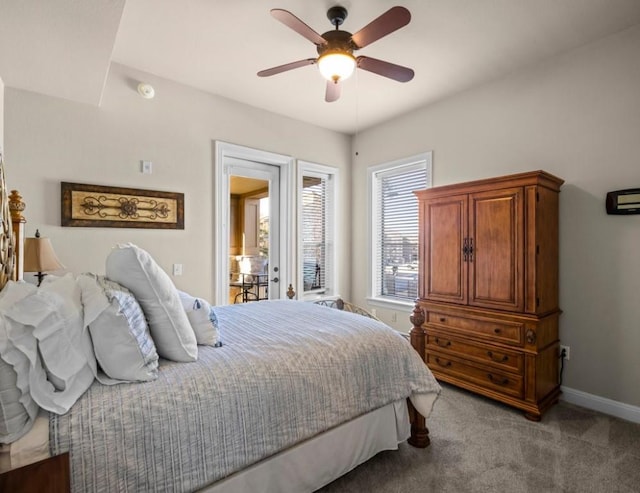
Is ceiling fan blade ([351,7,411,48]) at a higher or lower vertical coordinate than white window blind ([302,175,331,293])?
higher

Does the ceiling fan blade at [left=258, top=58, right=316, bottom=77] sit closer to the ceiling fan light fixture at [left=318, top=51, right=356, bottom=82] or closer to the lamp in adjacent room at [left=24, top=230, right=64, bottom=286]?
the ceiling fan light fixture at [left=318, top=51, right=356, bottom=82]

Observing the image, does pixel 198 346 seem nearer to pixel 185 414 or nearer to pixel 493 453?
pixel 185 414

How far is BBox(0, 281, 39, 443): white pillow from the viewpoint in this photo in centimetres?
101

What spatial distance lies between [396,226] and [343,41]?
2557 millimetres

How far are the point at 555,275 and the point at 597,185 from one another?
763mm

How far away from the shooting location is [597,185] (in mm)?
2645

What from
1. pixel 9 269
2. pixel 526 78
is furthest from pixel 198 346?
pixel 526 78

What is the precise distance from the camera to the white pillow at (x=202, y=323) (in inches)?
66.6

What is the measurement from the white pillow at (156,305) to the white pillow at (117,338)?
0.13 meters

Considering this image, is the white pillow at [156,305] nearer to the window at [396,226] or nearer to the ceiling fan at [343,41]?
the ceiling fan at [343,41]

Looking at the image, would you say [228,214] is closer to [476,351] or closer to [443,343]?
[443,343]

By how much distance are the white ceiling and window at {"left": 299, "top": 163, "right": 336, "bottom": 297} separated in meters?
1.34

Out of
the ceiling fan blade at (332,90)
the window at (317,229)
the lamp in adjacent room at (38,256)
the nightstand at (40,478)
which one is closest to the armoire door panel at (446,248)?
the ceiling fan blade at (332,90)

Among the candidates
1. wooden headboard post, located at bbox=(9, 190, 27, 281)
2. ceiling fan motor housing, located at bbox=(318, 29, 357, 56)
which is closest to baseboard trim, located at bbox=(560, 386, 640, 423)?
ceiling fan motor housing, located at bbox=(318, 29, 357, 56)
